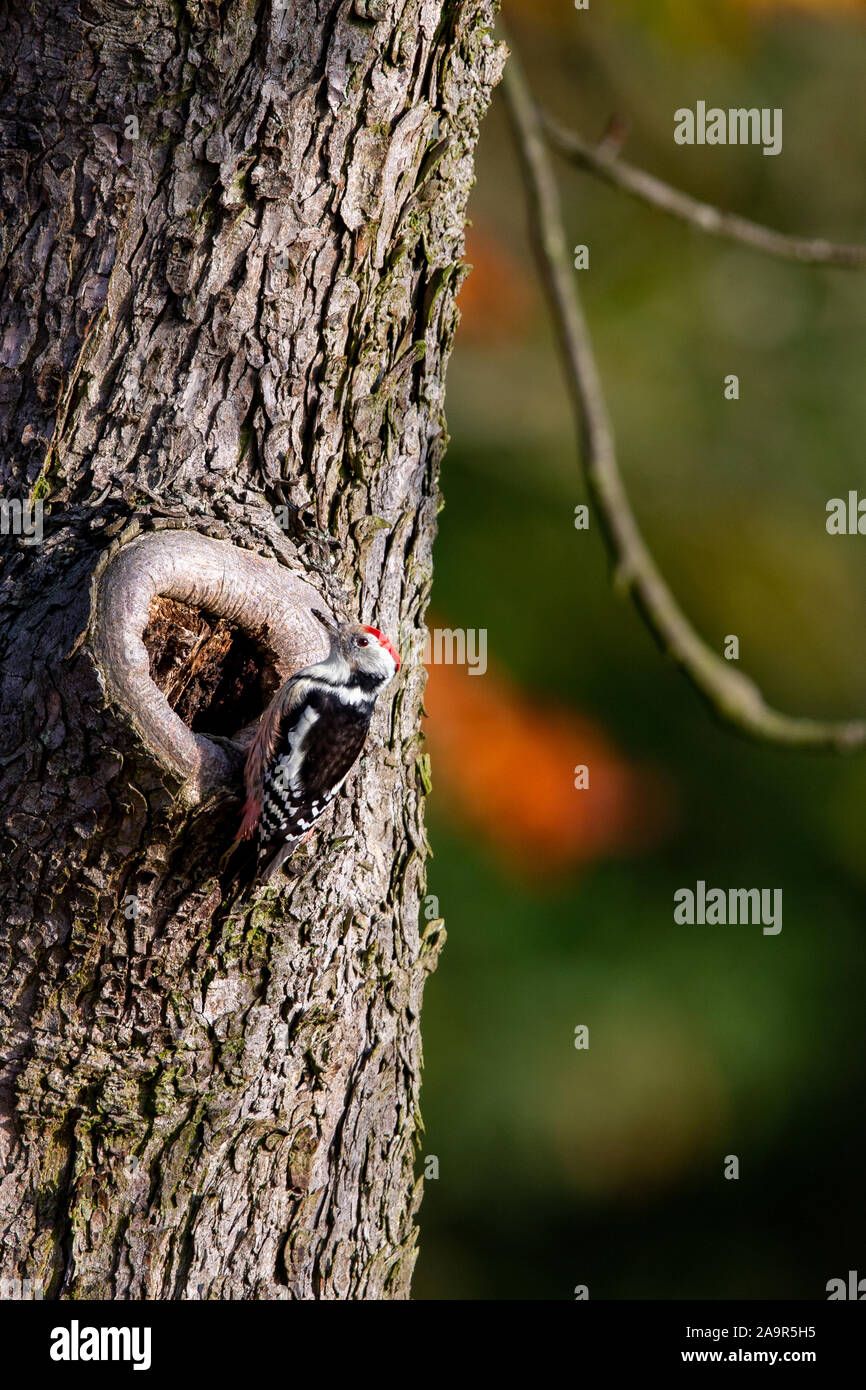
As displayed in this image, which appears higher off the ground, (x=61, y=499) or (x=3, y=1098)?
(x=61, y=499)

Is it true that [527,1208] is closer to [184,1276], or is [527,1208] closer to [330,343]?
[184,1276]

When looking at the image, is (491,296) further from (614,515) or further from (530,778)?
(614,515)

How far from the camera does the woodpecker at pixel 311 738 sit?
203cm

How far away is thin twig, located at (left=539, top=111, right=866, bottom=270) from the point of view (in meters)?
2.71

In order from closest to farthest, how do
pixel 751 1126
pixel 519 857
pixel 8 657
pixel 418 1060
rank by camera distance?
pixel 8 657 < pixel 418 1060 < pixel 519 857 < pixel 751 1126

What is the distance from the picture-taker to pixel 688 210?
2719mm

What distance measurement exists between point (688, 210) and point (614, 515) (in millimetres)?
818

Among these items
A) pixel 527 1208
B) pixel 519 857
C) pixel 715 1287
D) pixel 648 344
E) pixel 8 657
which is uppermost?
pixel 648 344

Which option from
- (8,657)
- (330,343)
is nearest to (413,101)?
(330,343)

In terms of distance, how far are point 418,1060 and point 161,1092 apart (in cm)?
67

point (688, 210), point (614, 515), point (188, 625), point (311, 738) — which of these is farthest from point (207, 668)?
point (688, 210)

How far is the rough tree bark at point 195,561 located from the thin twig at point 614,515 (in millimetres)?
277

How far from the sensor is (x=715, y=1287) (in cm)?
566

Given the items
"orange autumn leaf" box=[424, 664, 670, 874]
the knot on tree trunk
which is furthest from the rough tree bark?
"orange autumn leaf" box=[424, 664, 670, 874]
